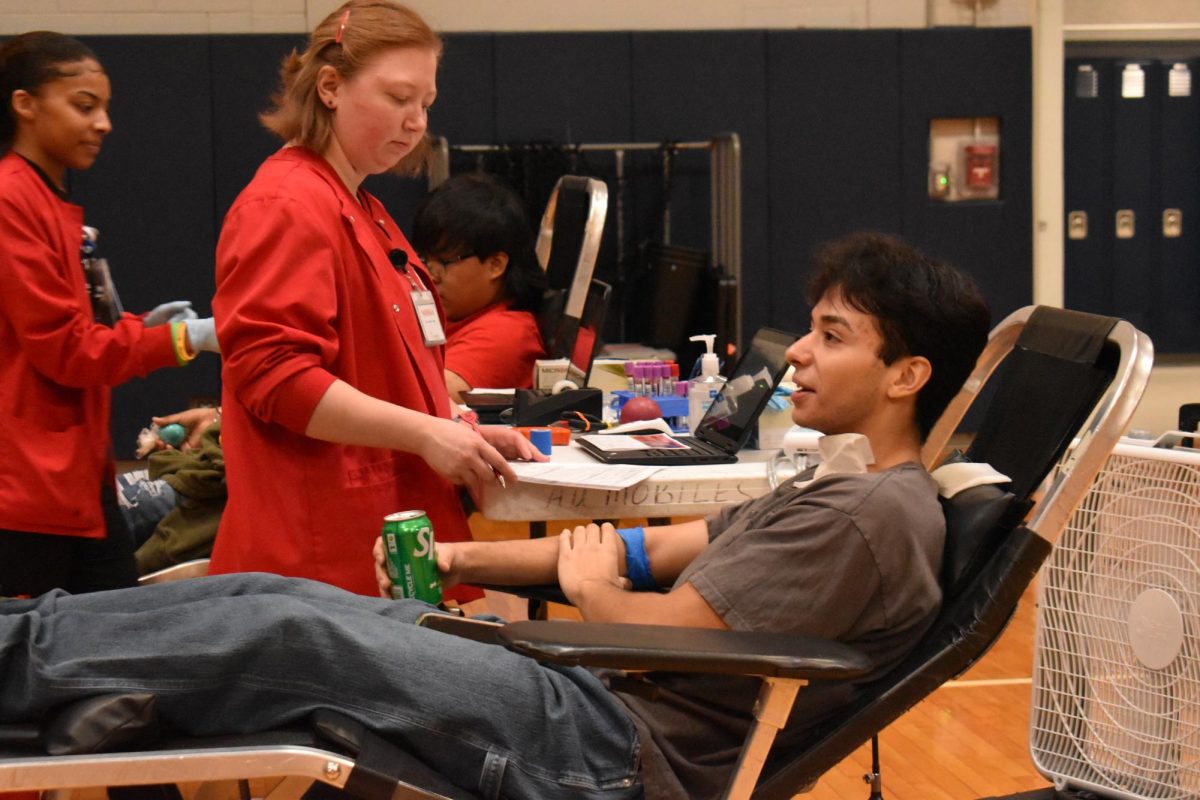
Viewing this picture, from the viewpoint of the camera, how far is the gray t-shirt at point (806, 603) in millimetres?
1546

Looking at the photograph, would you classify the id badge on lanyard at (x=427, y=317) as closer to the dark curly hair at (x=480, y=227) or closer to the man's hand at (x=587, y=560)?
the man's hand at (x=587, y=560)

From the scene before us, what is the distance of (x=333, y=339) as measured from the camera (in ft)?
6.37

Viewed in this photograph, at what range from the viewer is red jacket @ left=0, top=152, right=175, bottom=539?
2381mm

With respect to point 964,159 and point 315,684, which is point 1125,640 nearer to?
point 315,684

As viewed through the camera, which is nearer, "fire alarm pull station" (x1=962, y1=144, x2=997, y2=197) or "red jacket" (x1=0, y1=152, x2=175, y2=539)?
"red jacket" (x1=0, y1=152, x2=175, y2=539)

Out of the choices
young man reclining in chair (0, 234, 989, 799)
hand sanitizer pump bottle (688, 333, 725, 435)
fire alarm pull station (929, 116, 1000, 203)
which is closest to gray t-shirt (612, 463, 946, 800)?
young man reclining in chair (0, 234, 989, 799)

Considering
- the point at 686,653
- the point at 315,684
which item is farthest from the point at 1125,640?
the point at 315,684

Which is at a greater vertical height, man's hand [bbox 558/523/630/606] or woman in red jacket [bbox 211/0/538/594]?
woman in red jacket [bbox 211/0/538/594]

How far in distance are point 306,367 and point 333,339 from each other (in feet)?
0.29

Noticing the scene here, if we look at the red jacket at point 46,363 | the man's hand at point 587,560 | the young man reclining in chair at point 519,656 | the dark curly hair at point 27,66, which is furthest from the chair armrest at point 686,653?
the dark curly hair at point 27,66

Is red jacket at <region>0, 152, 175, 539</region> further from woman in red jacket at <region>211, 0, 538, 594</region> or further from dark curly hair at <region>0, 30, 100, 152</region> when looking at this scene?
woman in red jacket at <region>211, 0, 538, 594</region>

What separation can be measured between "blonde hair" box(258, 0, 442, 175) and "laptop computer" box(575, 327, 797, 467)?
31.1 inches

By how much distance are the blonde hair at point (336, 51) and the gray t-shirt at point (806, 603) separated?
0.94 metres

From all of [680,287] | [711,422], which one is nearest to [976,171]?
[680,287]
